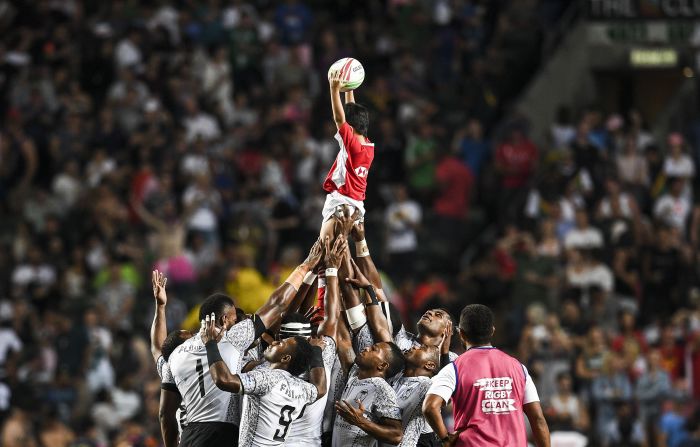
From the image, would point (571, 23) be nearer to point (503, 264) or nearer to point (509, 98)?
point (509, 98)

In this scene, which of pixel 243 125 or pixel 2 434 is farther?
pixel 243 125

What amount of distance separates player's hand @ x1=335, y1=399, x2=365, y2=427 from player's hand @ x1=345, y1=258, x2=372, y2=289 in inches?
47.9

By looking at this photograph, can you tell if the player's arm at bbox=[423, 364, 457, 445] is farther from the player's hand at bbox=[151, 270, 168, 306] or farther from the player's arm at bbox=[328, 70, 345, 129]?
the player's hand at bbox=[151, 270, 168, 306]

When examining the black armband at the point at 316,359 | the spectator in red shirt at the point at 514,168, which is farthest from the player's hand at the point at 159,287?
the spectator in red shirt at the point at 514,168

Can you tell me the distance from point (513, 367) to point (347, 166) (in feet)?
7.70

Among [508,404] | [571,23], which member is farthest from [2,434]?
[571,23]

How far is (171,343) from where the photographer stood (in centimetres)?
1159

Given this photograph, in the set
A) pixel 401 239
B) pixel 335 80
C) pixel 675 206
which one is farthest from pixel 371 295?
pixel 675 206

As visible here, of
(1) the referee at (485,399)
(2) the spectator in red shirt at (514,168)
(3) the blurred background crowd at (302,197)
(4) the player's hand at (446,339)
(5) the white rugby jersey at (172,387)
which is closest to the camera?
(1) the referee at (485,399)

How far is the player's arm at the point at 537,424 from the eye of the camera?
9.98m

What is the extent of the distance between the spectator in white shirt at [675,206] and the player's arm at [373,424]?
10.9 m

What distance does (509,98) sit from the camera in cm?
2436

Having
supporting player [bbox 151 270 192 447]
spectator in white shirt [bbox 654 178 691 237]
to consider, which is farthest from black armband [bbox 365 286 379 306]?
spectator in white shirt [bbox 654 178 691 237]

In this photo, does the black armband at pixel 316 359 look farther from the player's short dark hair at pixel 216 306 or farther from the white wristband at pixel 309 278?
the white wristband at pixel 309 278
